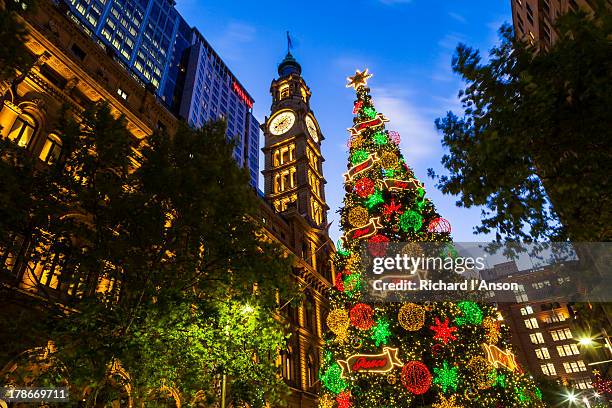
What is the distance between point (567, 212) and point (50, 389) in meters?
15.9

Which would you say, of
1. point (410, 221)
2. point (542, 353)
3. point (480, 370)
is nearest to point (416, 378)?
point (480, 370)

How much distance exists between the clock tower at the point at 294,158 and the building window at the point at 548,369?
183 ft

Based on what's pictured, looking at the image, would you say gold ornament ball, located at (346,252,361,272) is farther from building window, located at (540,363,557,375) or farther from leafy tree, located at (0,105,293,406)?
building window, located at (540,363,557,375)

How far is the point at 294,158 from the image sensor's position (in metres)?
48.8

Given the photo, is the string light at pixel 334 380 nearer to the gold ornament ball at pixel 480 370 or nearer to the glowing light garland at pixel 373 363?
the glowing light garland at pixel 373 363

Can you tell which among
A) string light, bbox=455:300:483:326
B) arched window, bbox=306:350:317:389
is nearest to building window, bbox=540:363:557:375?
arched window, bbox=306:350:317:389

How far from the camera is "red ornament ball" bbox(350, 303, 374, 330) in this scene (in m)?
16.2

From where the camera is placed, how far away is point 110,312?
37.6 ft

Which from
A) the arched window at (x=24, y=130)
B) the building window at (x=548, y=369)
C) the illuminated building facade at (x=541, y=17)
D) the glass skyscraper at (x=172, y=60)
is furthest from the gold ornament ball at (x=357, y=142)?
the building window at (x=548, y=369)

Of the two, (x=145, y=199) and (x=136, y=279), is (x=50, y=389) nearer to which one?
(x=136, y=279)

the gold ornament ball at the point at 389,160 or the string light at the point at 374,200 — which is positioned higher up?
the gold ornament ball at the point at 389,160

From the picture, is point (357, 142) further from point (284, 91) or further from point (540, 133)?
point (284, 91)

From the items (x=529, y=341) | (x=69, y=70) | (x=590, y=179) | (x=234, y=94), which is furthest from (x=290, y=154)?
(x=234, y=94)

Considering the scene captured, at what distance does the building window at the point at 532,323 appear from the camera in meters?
76.2
